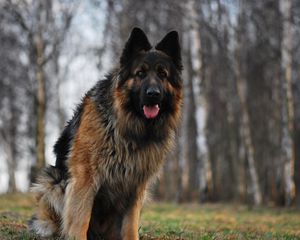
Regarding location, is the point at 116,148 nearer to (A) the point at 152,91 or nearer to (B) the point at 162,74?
(A) the point at 152,91

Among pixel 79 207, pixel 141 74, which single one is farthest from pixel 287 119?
pixel 79 207

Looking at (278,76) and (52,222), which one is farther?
(278,76)

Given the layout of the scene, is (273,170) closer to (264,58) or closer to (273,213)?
(264,58)

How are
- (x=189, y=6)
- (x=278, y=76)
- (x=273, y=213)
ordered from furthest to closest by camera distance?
(x=278, y=76) < (x=189, y=6) < (x=273, y=213)

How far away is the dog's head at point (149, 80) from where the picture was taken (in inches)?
241

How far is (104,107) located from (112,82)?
35 cm

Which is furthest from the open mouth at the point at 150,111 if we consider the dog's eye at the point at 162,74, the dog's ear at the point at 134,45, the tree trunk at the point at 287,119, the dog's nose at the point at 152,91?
the tree trunk at the point at 287,119

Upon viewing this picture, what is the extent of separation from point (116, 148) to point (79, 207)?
0.88 m

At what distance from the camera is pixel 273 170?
31672 millimetres

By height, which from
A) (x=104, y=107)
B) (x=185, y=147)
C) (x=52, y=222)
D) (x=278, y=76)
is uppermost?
(x=278, y=76)

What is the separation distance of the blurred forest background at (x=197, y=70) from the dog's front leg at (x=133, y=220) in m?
1.80

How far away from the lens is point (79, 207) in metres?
6.20

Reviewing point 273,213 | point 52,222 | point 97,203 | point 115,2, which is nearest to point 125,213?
point 97,203

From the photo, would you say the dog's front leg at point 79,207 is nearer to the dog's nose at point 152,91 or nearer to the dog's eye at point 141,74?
the dog's nose at point 152,91
